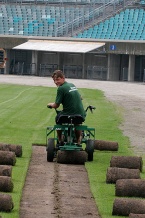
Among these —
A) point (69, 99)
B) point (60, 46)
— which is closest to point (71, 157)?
point (69, 99)

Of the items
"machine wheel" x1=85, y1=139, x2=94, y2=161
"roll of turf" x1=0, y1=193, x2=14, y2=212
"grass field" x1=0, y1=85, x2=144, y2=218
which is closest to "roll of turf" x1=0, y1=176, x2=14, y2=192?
"grass field" x1=0, y1=85, x2=144, y2=218

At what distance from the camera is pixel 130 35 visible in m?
80.5

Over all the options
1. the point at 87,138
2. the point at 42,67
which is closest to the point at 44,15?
the point at 42,67

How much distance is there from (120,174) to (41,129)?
1122 cm

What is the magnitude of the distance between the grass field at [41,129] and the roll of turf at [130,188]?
0.75 ft

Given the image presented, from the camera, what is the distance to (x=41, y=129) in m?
25.6

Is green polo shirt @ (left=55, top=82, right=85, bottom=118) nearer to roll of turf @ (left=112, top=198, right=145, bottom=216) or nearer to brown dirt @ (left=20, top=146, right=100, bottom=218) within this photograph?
brown dirt @ (left=20, top=146, right=100, bottom=218)

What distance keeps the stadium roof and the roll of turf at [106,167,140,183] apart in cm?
5967

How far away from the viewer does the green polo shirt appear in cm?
1842

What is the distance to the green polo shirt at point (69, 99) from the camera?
1842 centimetres

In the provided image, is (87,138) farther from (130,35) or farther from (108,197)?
(130,35)

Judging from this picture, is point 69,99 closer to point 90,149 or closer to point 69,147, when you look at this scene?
point 69,147

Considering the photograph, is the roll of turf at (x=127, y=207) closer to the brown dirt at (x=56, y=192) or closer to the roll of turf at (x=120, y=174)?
the brown dirt at (x=56, y=192)

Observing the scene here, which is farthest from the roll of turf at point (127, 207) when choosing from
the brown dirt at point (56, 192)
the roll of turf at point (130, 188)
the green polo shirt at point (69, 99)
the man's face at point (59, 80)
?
the man's face at point (59, 80)
